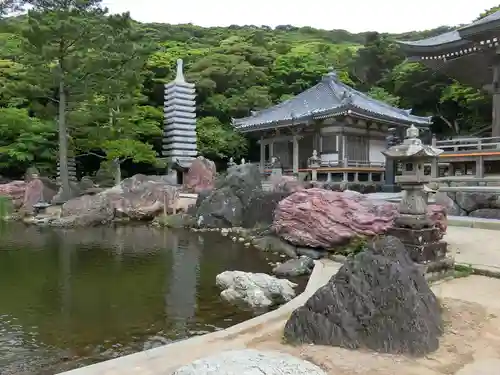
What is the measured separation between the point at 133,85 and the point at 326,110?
31.1ft

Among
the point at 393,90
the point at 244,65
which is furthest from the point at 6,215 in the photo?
the point at 393,90

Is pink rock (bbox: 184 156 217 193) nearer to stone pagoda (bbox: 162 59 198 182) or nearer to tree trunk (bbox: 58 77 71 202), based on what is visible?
stone pagoda (bbox: 162 59 198 182)

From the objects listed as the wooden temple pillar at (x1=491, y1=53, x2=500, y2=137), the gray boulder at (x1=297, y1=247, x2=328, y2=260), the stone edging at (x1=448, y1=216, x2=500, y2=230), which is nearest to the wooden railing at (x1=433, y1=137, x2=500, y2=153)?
the wooden temple pillar at (x1=491, y1=53, x2=500, y2=137)

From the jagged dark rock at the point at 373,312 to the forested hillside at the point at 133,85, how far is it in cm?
1733

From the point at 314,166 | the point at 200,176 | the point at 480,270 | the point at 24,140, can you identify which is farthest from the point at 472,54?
the point at 24,140

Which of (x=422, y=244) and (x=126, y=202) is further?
(x=126, y=202)

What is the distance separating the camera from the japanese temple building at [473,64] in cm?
1436

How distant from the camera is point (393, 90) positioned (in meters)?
36.6

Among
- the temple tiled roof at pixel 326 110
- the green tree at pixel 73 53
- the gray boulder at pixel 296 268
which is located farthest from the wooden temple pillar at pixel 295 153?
the gray boulder at pixel 296 268

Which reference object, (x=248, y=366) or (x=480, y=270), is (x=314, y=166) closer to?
(x=480, y=270)

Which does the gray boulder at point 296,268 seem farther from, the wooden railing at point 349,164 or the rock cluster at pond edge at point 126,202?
the wooden railing at point 349,164

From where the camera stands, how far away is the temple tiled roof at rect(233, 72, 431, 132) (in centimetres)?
2195

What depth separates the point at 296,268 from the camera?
812 cm

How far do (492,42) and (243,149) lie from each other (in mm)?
19411
